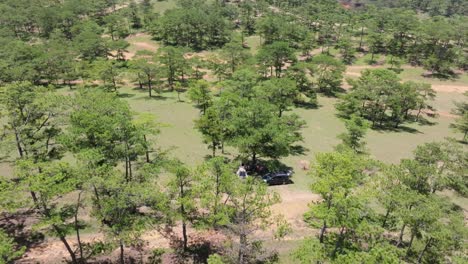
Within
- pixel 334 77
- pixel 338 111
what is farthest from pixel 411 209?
pixel 334 77

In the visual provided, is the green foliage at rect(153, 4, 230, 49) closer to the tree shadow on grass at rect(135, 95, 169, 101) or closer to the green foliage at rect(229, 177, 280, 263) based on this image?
the tree shadow on grass at rect(135, 95, 169, 101)

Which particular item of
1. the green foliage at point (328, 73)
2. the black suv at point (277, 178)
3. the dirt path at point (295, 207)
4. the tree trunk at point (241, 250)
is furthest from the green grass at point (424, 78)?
the tree trunk at point (241, 250)

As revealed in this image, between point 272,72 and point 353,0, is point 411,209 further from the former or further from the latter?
point 353,0

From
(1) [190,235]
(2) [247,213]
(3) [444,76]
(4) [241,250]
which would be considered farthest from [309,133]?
(3) [444,76]

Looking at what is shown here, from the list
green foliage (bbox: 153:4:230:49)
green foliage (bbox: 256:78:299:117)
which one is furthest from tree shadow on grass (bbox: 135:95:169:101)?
green foliage (bbox: 153:4:230:49)

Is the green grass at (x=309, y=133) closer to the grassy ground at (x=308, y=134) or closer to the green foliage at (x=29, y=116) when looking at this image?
the grassy ground at (x=308, y=134)
